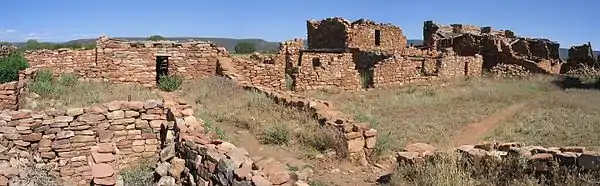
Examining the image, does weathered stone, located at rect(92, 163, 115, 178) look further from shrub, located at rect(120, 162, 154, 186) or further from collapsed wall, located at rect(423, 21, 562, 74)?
collapsed wall, located at rect(423, 21, 562, 74)

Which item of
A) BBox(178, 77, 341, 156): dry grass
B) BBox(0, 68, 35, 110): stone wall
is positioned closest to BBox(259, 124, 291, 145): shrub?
BBox(178, 77, 341, 156): dry grass

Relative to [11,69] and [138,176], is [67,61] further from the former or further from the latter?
[138,176]

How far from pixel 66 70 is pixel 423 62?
12527 millimetres

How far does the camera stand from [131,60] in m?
→ 15.4

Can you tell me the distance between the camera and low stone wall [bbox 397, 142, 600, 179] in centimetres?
561

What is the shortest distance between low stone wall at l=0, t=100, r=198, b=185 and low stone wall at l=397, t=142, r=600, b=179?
3401 millimetres

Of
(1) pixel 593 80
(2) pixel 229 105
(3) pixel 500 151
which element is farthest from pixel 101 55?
(1) pixel 593 80

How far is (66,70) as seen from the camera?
592 inches

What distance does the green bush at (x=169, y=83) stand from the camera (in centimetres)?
1492

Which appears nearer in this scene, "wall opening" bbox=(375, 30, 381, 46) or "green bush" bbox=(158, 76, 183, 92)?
"green bush" bbox=(158, 76, 183, 92)

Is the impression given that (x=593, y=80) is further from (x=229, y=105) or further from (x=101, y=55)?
(x=101, y=55)

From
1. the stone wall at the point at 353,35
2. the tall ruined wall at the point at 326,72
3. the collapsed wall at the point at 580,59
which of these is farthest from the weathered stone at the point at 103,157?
the collapsed wall at the point at 580,59

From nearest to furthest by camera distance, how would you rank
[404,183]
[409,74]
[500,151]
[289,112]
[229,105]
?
[404,183] < [500,151] < [289,112] < [229,105] < [409,74]

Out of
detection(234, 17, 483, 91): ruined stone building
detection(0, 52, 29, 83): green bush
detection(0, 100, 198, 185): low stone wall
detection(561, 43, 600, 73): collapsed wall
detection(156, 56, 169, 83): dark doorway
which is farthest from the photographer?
detection(561, 43, 600, 73): collapsed wall
